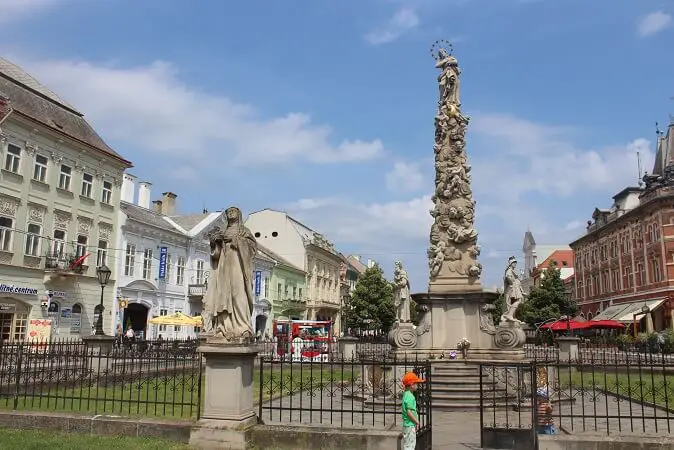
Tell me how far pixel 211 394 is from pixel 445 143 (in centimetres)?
1115

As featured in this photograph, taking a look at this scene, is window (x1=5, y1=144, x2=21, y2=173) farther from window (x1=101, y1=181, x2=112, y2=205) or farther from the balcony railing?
window (x1=101, y1=181, x2=112, y2=205)

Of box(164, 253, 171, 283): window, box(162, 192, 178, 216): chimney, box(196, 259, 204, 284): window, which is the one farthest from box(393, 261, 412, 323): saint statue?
box(162, 192, 178, 216): chimney

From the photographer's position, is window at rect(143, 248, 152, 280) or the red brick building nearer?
window at rect(143, 248, 152, 280)

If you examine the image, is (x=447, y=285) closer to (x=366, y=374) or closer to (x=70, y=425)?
(x=366, y=374)

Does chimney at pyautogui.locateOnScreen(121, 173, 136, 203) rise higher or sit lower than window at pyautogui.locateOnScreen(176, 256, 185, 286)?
higher

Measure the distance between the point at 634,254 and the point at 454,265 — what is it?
4634 cm

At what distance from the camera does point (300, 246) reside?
6862 centimetres

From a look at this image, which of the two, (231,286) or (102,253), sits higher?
(102,253)

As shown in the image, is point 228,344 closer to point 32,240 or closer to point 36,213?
point 32,240

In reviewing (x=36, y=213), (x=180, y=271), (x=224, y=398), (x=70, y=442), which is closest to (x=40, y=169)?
(x=36, y=213)

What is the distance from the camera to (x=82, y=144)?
34.6 m

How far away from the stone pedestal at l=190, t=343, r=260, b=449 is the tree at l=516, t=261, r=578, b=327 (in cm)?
5198

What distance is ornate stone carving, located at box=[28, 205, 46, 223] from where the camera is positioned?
103 feet

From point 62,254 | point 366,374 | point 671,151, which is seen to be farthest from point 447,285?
point 671,151
